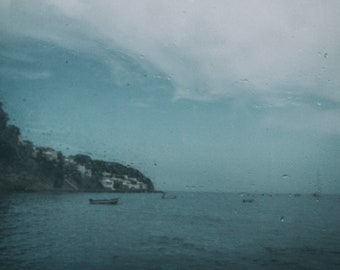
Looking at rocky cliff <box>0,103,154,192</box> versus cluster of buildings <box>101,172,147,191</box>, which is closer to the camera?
rocky cliff <box>0,103,154,192</box>

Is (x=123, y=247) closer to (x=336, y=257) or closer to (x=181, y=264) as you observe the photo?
(x=181, y=264)

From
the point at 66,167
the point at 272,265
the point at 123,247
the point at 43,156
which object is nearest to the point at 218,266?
the point at 272,265

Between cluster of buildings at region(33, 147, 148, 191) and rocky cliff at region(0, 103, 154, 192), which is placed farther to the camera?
cluster of buildings at region(33, 147, 148, 191)

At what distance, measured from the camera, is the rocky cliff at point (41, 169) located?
98.1 m

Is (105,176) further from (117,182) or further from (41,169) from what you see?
(41,169)

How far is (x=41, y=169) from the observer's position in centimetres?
11844

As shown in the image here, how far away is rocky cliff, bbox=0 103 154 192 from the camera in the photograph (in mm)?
98125

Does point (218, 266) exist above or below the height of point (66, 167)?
below

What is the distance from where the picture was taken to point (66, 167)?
132250 millimetres

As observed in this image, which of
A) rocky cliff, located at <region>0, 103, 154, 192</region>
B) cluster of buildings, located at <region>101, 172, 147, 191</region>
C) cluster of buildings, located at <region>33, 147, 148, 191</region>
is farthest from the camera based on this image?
cluster of buildings, located at <region>101, 172, 147, 191</region>

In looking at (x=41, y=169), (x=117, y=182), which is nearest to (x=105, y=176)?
(x=117, y=182)

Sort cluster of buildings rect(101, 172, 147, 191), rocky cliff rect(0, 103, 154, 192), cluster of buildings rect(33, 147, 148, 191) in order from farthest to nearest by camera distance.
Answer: cluster of buildings rect(101, 172, 147, 191) < cluster of buildings rect(33, 147, 148, 191) < rocky cliff rect(0, 103, 154, 192)

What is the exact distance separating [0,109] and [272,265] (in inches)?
3837

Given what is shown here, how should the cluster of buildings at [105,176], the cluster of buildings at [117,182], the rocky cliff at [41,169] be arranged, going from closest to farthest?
the rocky cliff at [41,169]
the cluster of buildings at [105,176]
the cluster of buildings at [117,182]
